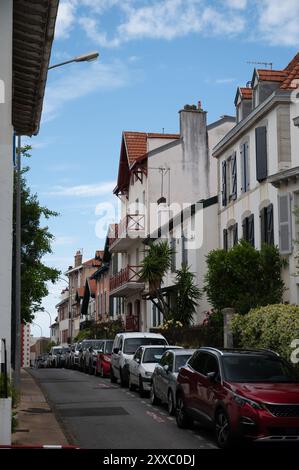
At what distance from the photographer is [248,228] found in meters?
27.9

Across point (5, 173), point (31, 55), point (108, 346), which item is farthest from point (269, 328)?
point (108, 346)

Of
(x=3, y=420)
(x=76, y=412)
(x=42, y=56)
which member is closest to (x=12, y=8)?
(x=42, y=56)

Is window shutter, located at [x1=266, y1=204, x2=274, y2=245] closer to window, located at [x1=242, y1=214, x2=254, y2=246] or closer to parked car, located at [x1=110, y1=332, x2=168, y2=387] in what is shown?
window, located at [x1=242, y1=214, x2=254, y2=246]

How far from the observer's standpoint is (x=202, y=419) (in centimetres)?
1312

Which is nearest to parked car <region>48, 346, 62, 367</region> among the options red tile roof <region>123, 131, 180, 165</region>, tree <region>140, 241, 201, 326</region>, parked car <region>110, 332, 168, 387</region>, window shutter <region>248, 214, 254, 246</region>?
red tile roof <region>123, 131, 180, 165</region>

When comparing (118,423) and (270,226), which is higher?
(270,226)

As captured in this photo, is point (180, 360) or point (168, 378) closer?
point (168, 378)

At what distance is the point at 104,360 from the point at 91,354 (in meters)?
3.21

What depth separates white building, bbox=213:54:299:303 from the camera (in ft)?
78.2

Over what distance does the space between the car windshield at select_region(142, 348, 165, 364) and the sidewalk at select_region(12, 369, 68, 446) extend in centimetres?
324

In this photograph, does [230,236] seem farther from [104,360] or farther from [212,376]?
[212,376]

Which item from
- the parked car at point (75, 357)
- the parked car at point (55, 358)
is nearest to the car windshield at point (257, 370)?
the parked car at point (75, 357)

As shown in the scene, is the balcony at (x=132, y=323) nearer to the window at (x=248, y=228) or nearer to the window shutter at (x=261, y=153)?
the window at (x=248, y=228)

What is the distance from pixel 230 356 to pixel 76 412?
231 inches
